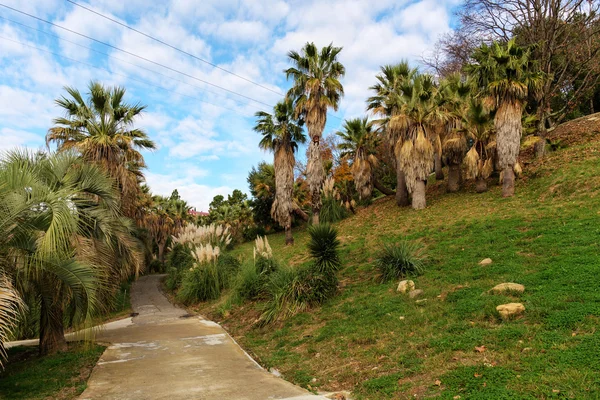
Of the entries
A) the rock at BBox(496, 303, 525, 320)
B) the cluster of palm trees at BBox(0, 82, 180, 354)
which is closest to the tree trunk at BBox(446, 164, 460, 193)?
the rock at BBox(496, 303, 525, 320)

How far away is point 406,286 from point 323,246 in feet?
9.15

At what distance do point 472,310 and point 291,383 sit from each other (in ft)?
11.4

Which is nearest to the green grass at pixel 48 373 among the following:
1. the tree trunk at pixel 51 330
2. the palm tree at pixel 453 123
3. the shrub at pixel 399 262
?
the tree trunk at pixel 51 330

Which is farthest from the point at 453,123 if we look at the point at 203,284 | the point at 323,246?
the point at 203,284

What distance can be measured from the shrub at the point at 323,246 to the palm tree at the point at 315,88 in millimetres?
9837

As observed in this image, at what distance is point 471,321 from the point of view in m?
6.50

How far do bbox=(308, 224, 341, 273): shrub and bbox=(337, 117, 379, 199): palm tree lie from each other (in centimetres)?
→ 1382

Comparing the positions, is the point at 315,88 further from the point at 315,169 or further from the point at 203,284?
the point at 203,284

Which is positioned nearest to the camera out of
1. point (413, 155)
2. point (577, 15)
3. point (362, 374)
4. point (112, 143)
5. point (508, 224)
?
point (362, 374)

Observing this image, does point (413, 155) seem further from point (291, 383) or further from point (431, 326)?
point (291, 383)

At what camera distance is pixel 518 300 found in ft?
22.0

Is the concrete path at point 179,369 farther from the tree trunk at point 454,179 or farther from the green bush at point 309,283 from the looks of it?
the tree trunk at point 454,179

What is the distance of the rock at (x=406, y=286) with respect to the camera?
29.4ft

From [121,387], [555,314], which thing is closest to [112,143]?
[121,387]
